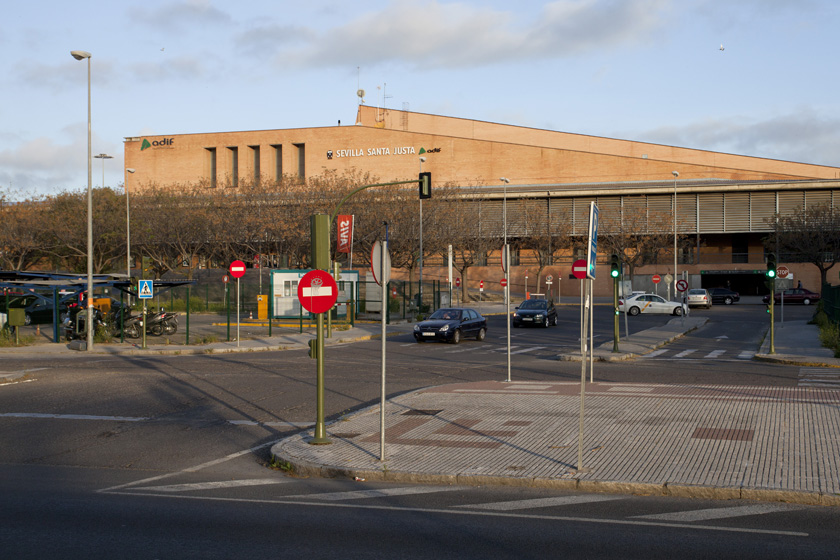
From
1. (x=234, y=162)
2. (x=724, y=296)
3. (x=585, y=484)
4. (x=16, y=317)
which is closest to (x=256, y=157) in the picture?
(x=234, y=162)

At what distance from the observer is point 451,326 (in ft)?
94.2

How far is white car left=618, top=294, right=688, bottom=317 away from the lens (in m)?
49.9

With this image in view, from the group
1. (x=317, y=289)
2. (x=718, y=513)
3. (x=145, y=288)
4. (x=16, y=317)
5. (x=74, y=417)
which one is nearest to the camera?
(x=718, y=513)

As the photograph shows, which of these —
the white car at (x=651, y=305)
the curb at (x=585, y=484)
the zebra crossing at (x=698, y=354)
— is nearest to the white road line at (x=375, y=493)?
the curb at (x=585, y=484)

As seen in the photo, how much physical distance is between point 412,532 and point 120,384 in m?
12.1

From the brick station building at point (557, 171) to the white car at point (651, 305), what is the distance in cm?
2088

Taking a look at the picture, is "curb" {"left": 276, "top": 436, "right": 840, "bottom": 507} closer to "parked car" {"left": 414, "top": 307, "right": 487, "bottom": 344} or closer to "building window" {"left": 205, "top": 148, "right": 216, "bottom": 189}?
"parked car" {"left": 414, "top": 307, "right": 487, "bottom": 344}

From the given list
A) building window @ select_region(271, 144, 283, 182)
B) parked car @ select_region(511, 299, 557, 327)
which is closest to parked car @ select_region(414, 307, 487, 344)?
parked car @ select_region(511, 299, 557, 327)

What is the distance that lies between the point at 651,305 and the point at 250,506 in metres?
46.5

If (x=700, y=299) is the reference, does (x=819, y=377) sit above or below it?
below

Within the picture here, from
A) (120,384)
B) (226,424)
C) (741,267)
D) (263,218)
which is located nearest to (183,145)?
(263,218)

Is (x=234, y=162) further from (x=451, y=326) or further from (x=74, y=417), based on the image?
(x=74, y=417)

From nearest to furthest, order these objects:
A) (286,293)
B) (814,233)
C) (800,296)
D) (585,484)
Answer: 1. (585,484)
2. (286,293)
3. (814,233)
4. (800,296)

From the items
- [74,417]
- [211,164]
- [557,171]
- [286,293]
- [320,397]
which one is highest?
[211,164]
